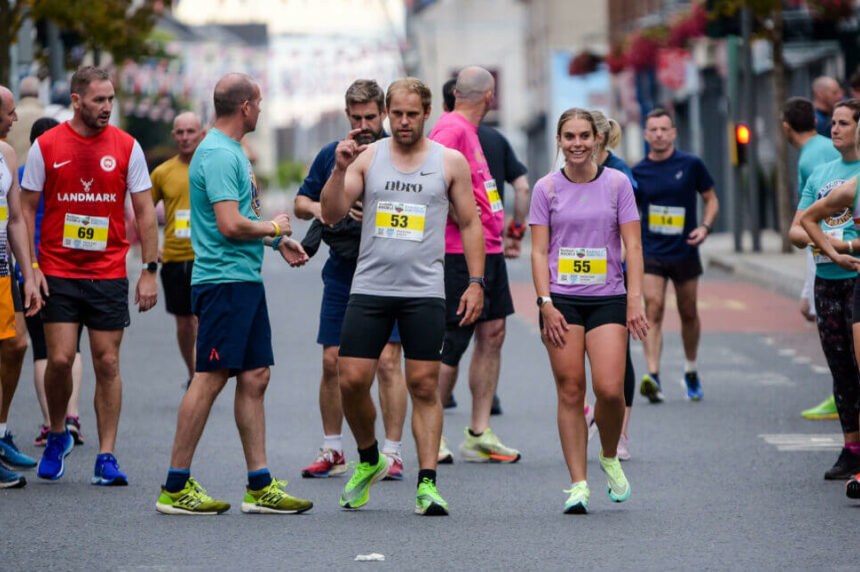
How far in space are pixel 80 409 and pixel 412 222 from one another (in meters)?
5.21

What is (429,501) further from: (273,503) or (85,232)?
(85,232)

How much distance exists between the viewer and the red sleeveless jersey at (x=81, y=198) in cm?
916

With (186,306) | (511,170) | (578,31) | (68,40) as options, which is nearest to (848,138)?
(511,170)

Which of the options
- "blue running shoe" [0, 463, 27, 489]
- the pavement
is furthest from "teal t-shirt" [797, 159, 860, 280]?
the pavement

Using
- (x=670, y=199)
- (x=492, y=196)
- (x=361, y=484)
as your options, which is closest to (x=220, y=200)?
(x=361, y=484)

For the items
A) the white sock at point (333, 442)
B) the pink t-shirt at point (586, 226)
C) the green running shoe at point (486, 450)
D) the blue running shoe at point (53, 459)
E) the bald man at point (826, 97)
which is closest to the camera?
the pink t-shirt at point (586, 226)

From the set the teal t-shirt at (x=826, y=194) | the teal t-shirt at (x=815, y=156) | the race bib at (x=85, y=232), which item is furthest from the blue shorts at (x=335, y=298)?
the teal t-shirt at (x=815, y=156)

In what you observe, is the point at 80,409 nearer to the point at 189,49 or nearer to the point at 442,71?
the point at 442,71

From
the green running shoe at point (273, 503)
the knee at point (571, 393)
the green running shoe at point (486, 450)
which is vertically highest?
the knee at point (571, 393)

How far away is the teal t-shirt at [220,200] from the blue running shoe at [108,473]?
1338mm

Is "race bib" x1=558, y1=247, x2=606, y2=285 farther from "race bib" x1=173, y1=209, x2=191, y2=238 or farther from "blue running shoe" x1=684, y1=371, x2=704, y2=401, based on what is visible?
"blue running shoe" x1=684, y1=371, x2=704, y2=401

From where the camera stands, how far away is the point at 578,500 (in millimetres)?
8398

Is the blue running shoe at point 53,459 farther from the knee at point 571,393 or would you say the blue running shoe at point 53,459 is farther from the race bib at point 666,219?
the race bib at point 666,219

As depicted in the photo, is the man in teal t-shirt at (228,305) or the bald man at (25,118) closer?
the man in teal t-shirt at (228,305)
